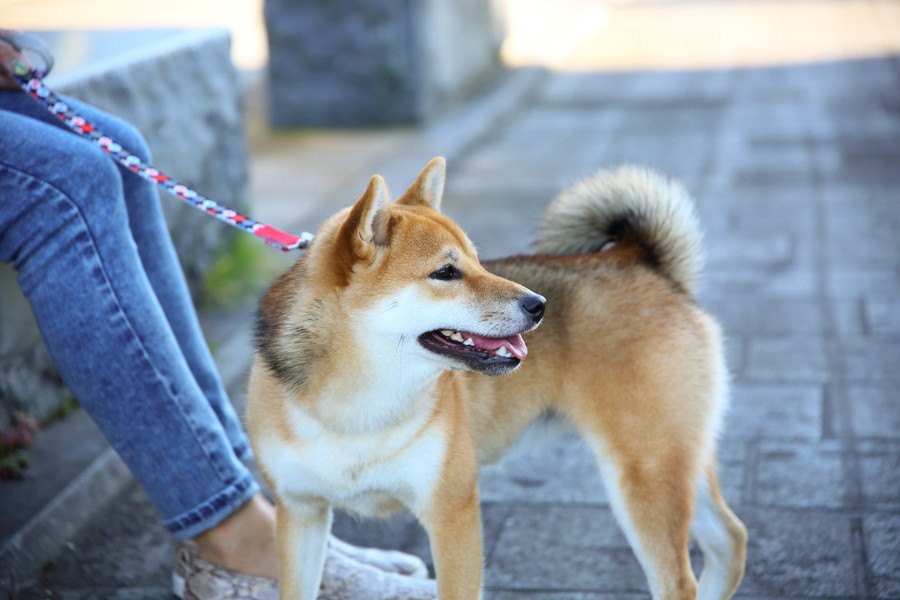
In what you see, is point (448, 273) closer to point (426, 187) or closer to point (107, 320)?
point (426, 187)

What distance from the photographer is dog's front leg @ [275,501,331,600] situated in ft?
8.49

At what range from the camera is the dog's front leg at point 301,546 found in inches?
102

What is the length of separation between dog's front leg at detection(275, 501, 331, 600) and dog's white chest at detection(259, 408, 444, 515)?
112 millimetres

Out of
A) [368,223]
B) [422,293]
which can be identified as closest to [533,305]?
[422,293]

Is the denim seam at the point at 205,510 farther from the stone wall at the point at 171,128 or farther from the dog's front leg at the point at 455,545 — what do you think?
the stone wall at the point at 171,128

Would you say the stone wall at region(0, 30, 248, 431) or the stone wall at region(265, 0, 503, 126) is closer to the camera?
the stone wall at region(0, 30, 248, 431)

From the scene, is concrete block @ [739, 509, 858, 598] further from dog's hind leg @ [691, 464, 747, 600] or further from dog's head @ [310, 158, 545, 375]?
dog's head @ [310, 158, 545, 375]

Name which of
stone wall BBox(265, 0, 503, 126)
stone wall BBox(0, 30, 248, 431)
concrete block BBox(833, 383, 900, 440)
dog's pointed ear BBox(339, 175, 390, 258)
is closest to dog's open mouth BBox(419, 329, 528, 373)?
dog's pointed ear BBox(339, 175, 390, 258)

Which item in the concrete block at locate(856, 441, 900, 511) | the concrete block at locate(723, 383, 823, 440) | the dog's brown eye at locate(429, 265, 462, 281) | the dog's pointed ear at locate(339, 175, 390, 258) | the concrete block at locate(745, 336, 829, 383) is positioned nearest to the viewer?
the dog's pointed ear at locate(339, 175, 390, 258)

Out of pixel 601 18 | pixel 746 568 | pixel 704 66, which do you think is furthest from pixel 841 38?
pixel 746 568

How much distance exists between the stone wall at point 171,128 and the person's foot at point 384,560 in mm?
1277

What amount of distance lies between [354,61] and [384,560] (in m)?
6.02

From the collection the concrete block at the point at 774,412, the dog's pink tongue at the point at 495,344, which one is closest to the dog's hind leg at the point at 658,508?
the dog's pink tongue at the point at 495,344

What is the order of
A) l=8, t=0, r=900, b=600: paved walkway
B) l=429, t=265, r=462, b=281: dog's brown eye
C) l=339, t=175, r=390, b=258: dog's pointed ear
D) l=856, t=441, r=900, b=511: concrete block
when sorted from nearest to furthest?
l=339, t=175, r=390, b=258: dog's pointed ear → l=429, t=265, r=462, b=281: dog's brown eye → l=8, t=0, r=900, b=600: paved walkway → l=856, t=441, r=900, b=511: concrete block
